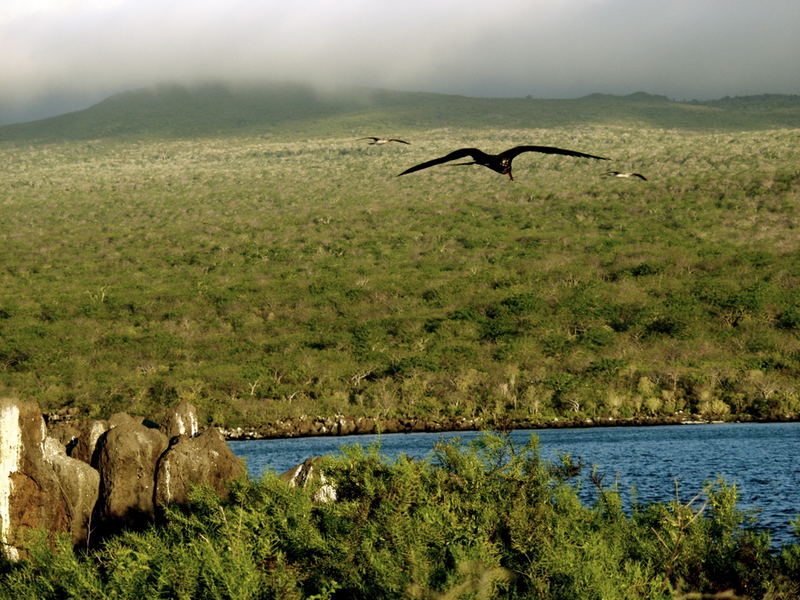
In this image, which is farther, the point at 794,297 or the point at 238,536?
the point at 794,297

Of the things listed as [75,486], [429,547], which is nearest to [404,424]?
[75,486]

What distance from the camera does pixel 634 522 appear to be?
17297 millimetres

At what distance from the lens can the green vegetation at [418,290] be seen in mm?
62594

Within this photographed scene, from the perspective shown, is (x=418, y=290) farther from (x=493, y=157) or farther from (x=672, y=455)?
(x=493, y=157)

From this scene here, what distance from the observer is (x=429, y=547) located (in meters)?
14.9

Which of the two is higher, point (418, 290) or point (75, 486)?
point (75, 486)

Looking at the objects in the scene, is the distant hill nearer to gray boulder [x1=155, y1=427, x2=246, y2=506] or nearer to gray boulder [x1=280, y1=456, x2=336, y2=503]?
gray boulder [x1=155, y1=427, x2=246, y2=506]

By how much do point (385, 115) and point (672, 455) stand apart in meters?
132

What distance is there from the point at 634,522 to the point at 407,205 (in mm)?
92910

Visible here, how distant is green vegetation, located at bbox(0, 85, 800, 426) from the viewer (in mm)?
62594

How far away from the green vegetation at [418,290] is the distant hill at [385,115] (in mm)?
31810

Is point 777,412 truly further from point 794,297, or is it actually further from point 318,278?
point 318,278

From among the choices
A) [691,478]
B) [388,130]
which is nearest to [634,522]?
[691,478]

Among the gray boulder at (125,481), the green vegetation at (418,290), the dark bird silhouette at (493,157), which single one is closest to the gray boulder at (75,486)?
the gray boulder at (125,481)
